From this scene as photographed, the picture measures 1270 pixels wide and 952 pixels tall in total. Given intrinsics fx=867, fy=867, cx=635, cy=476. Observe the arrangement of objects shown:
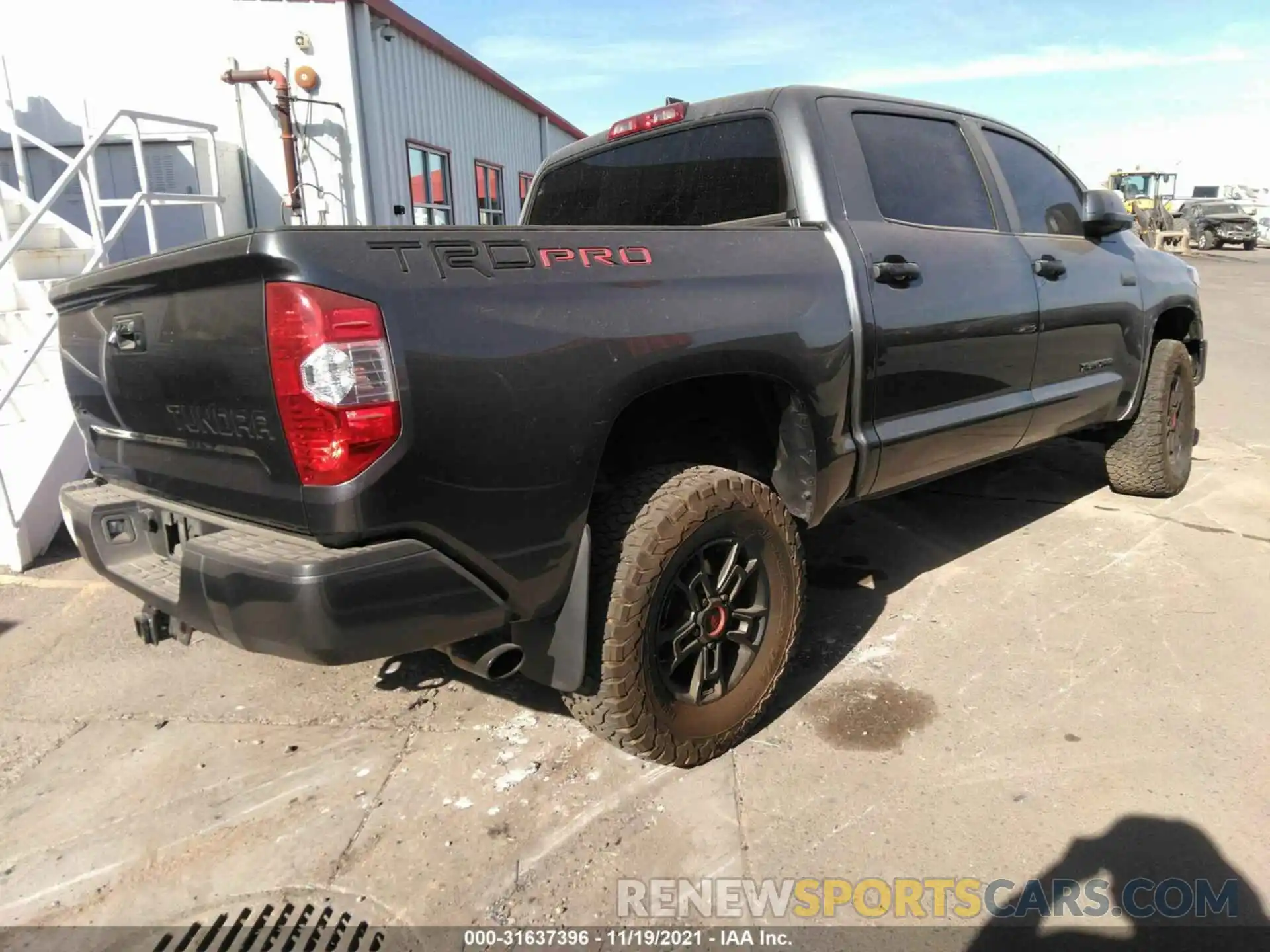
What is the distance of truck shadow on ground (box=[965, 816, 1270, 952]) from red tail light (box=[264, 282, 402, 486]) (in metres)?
1.73

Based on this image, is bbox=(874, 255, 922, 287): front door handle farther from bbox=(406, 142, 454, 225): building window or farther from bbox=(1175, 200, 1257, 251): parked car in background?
bbox=(1175, 200, 1257, 251): parked car in background

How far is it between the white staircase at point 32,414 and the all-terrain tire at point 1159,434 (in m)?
5.28

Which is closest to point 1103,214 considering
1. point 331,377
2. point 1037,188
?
point 1037,188

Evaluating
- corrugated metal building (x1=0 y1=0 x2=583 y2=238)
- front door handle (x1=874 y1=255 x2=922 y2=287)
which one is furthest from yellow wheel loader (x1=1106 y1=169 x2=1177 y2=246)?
front door handle (x1=874 y1=255 x2=922 y2=287)

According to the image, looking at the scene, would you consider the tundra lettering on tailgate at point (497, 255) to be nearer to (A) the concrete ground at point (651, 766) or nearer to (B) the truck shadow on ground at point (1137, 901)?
(A) the concrete ground at point (651, 766)

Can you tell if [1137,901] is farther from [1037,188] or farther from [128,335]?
[1037,188]

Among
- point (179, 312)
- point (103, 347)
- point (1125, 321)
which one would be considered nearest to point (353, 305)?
point (179, 312)

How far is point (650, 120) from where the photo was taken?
3469 mm

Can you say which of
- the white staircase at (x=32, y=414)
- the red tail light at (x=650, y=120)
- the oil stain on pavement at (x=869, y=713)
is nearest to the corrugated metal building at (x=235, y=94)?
the white staircase at (x=32, y=414)

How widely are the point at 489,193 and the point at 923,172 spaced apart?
37.2 ft

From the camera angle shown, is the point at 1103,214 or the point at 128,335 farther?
the point at 1103,214

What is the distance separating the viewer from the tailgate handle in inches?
87.7

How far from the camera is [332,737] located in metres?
2.80

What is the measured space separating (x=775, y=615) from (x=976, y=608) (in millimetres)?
1368
